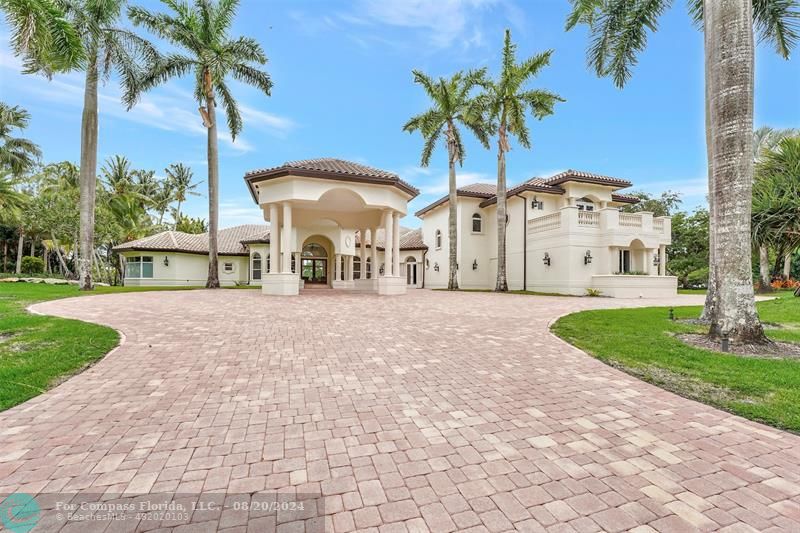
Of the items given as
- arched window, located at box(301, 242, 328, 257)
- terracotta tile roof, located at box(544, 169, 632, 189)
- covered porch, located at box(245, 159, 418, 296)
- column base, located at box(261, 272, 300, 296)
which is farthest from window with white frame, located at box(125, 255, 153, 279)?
terracotta tile roof, located at box(544, 169, 632, 189)

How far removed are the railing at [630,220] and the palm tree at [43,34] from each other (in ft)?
81.3

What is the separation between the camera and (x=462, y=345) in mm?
6727

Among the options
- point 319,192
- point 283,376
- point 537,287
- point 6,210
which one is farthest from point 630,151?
point 6,210

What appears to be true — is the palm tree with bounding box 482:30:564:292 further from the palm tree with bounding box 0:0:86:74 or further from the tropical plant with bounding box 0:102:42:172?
the tropical plant with bounding box 0:102:42:172

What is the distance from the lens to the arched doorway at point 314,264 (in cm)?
2852

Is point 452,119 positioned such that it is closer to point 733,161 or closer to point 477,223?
point 477,223

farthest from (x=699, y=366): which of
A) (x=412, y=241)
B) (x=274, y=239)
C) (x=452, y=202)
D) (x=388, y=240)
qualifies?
(x=412, y=241)

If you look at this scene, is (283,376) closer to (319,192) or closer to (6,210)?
(319,192)

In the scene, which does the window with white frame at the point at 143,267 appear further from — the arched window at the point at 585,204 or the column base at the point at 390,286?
the arched window at the point at 585,204

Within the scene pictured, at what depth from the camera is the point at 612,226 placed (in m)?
19.9

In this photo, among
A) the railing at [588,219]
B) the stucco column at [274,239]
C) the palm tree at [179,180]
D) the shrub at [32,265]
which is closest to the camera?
the stucco column at [274,239]

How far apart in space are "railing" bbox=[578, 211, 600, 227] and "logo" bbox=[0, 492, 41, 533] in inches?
872

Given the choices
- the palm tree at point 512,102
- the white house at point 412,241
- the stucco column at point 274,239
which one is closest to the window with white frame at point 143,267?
the white house at point 412,241

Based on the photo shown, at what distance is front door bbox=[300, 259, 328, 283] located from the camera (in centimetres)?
2888
